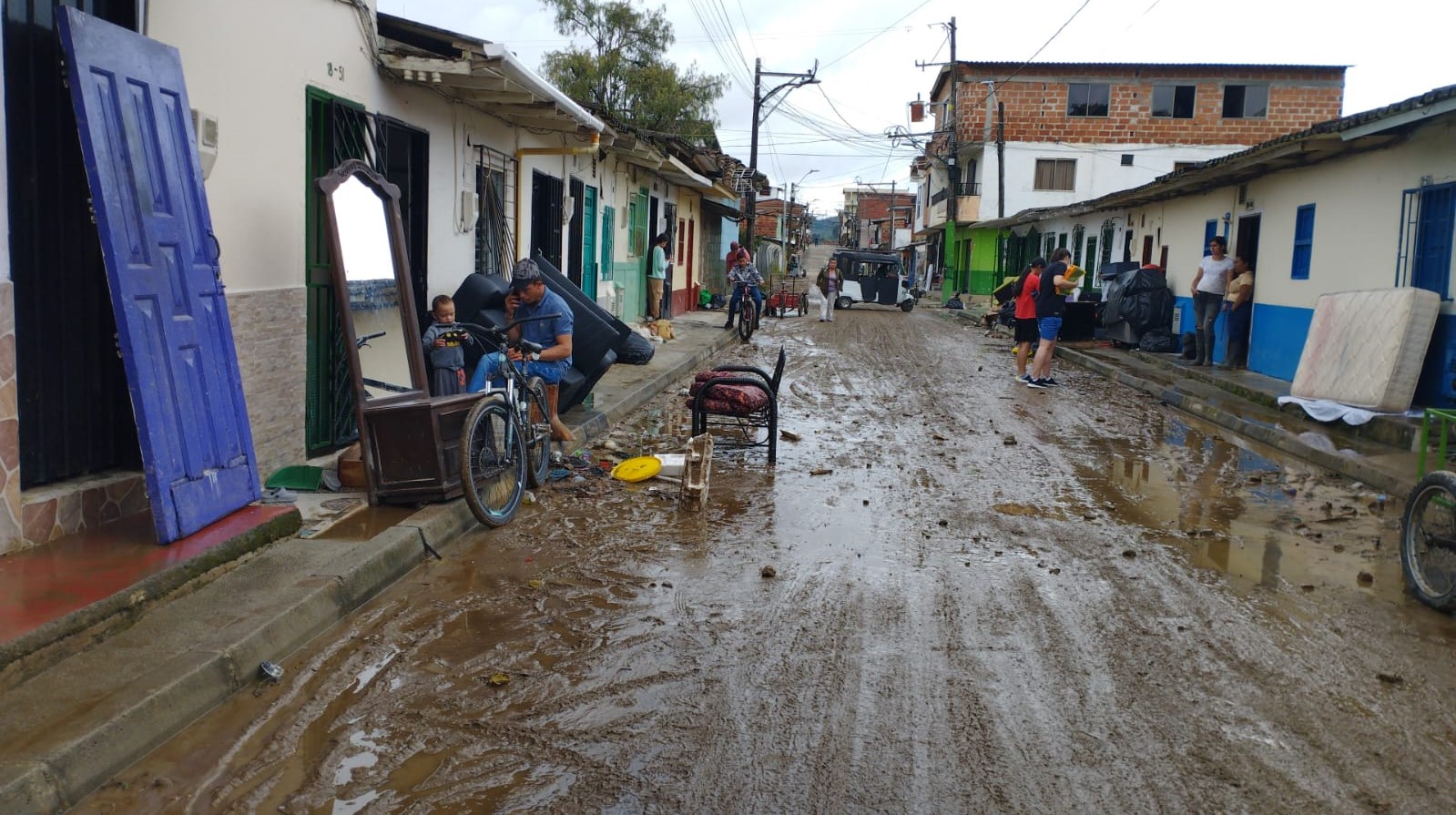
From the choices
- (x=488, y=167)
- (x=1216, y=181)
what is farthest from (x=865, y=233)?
(x=488, y=167)

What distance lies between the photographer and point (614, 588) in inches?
227

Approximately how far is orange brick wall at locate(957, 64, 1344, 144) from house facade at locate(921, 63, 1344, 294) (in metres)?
0.04

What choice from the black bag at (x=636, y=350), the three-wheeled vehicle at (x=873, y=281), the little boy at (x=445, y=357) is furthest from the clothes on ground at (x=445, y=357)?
the three-wheeled vehicle at (x=873, y=281)

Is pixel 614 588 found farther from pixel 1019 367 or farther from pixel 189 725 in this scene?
pixel 1019 367

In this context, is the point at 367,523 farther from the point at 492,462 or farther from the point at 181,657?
the point at 181,657

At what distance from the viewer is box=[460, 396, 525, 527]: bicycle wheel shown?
665 cm

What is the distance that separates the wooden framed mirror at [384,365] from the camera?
22.4 ft

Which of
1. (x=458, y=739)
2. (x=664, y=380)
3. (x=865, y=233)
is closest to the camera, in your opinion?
(x=458, y=739)

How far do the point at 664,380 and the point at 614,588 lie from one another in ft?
30.3

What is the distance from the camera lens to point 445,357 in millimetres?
8391

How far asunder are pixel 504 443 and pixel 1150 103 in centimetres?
4858

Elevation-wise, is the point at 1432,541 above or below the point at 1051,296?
below

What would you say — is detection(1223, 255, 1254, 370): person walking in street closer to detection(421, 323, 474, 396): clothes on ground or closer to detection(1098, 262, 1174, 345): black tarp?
detection(1098, 262, 1174, 345): black tarp

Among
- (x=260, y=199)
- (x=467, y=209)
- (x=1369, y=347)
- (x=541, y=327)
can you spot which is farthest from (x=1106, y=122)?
(x=260, y=199)
